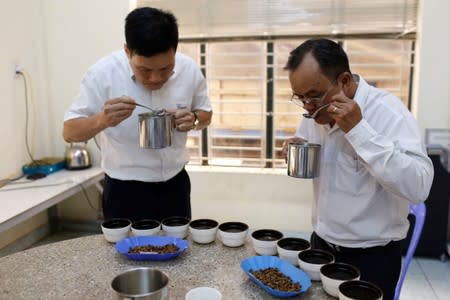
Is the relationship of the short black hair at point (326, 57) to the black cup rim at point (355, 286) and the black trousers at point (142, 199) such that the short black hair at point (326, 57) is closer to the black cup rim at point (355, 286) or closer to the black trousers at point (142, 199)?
the black cup rim at point (355, 286)

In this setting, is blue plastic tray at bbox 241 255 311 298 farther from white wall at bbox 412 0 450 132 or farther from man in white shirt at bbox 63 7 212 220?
white wall at bbox 412 0 450 132

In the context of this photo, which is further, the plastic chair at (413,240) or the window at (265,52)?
the window at (265,52)

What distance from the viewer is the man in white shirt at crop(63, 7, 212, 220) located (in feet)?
6.40

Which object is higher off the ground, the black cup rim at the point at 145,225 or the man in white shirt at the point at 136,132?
the man in white shirt at the point at 136,132

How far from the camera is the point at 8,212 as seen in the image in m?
2.64

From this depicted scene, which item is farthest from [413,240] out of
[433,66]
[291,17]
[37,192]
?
[37,192]

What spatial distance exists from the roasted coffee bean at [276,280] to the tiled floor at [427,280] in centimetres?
188

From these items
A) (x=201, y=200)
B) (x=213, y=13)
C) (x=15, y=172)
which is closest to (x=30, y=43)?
(x=15, y=172)

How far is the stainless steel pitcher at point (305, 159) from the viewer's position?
1.51 meters

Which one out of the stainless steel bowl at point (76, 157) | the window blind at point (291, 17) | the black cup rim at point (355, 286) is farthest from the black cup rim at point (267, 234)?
the stainless steel bowl at point (76, 157)

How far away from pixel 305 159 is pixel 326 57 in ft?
1.22

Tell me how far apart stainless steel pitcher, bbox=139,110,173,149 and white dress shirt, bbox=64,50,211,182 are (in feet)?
0.88

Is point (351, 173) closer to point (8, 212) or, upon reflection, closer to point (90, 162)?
point (8, 212)

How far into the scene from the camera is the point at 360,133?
1.33 m
